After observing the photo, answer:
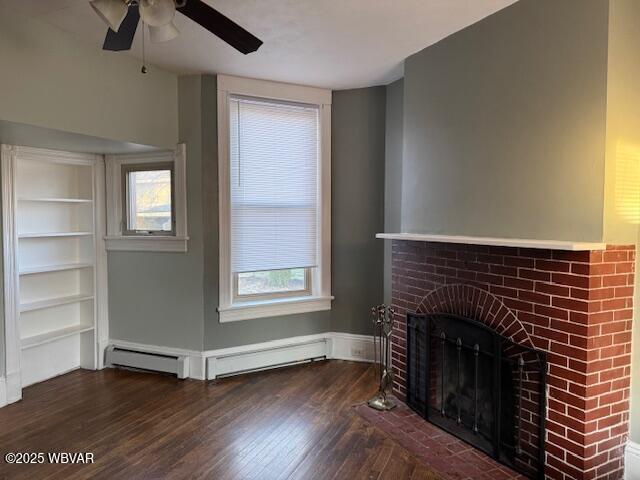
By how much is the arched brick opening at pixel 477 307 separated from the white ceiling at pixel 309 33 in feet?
5.49

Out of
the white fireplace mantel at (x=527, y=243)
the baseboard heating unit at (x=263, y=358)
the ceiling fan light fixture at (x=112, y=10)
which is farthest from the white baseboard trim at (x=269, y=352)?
the ceiling fan light fixture at (x=112, y=10)

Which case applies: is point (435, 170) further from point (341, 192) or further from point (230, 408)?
point (230, 408)

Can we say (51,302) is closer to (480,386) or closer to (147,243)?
(147,243)

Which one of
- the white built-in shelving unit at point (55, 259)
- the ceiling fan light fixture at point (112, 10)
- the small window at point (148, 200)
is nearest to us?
the ceiling fan light fixture at point (112, 10)

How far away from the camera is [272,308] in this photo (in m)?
3.92

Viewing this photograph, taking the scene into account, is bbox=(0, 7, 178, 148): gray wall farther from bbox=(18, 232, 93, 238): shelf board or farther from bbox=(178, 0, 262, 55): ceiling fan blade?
bbox=(178, 0, 262, 55): ceiling fan blade

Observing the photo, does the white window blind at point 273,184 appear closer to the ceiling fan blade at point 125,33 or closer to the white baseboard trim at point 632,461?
the ceiling fan blade at point 125,33

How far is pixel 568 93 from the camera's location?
2145 millimetres

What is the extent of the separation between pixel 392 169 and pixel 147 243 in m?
2.32

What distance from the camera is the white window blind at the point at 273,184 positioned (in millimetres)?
3777

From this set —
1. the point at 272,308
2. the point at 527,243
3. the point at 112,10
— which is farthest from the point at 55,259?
the point at 527,243

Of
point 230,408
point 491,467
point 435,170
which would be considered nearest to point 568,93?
point 435,170

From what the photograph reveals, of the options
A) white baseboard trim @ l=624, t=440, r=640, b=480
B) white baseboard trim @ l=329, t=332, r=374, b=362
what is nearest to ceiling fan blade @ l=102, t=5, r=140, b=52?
white baseboard trim @ l=329, t=332, r=374, b=362

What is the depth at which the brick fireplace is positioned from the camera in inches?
80.8
